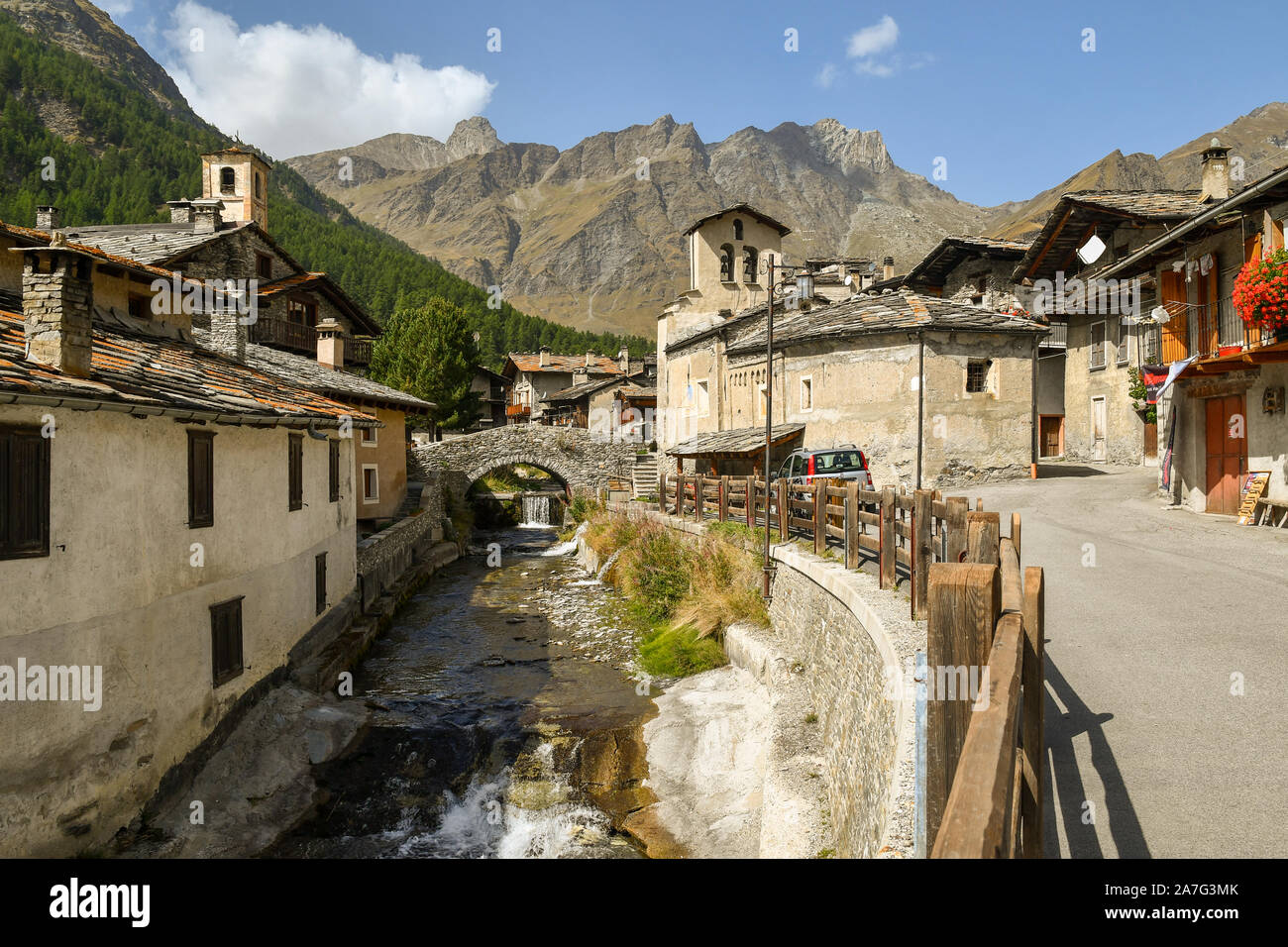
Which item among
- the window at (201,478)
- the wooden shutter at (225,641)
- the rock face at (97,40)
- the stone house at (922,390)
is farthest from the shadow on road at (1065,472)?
the rock face at (97,40)

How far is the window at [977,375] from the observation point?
25016 millimetres

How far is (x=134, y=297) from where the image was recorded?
50.5 feet

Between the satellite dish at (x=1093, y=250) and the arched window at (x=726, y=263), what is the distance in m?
16.1

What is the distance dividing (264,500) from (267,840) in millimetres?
5697

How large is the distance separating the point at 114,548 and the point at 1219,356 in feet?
63.0

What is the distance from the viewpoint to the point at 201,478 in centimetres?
1107

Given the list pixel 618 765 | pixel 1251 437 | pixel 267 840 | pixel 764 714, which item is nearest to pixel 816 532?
pixel 764 714

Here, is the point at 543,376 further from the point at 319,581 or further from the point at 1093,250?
the point at 319,581

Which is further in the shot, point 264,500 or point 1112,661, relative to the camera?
point 264,500

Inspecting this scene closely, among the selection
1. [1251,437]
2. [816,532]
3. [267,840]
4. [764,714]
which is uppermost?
[1251,437]

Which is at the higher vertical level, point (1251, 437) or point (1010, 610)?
point (1251, 437)

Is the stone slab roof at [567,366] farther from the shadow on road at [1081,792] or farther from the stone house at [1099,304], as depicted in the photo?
the shadow on road at [1081,792]

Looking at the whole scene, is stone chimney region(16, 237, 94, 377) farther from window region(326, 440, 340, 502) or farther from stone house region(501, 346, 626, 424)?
stone house region(501, 346, 626, 424)

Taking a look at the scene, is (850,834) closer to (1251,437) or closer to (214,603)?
(214,603)
